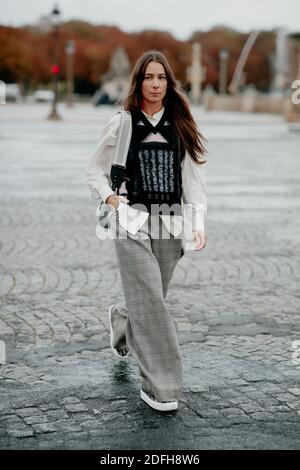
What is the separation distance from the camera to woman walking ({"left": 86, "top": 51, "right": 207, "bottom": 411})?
460cm

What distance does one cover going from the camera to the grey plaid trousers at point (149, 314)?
15.0 ft

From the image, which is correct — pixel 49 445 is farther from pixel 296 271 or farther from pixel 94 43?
pixel 94 43

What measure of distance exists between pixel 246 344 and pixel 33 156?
15.2 metres

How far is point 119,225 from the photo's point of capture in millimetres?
4625

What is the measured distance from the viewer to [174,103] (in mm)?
4746

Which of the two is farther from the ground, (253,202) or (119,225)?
(119,225)

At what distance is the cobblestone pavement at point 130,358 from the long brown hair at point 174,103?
1.46m

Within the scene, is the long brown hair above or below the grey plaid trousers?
above
